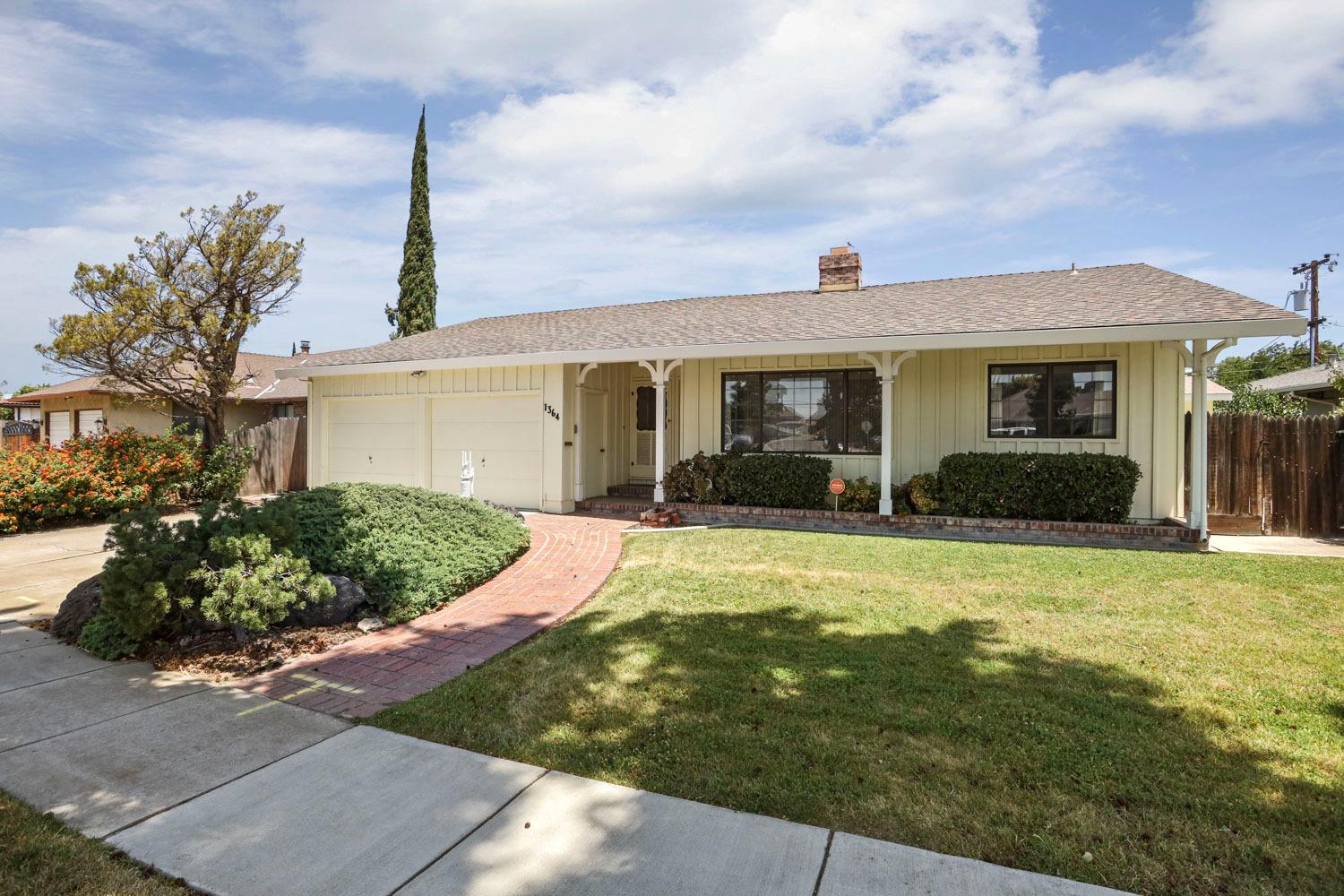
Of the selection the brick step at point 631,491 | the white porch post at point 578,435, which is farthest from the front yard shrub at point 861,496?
the white porch post at point 578,435

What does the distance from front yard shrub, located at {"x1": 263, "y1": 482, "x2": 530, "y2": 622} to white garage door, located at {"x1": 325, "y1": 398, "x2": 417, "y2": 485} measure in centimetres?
574

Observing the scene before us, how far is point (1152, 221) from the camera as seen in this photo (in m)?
14.3

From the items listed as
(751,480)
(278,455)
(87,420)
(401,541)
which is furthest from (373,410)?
(87,420)

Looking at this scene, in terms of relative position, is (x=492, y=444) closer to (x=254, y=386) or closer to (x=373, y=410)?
(x=373, y=410)

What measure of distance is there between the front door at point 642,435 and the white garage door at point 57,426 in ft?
70.2

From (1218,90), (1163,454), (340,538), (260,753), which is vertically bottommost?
(260,753)

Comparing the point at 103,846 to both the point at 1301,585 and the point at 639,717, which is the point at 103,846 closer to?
the point at 639,717

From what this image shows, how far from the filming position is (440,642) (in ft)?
16.8

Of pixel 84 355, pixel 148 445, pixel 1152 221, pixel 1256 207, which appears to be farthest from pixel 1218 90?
pixel 84 355

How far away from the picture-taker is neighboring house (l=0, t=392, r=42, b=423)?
25.8 m

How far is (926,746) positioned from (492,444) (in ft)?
34.6

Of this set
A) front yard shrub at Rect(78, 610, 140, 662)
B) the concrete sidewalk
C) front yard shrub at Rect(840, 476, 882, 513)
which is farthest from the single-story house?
the concrete sidewalk

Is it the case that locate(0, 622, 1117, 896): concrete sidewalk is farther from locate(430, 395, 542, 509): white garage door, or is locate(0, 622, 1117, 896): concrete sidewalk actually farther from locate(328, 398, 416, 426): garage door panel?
locate(328, 398, 416, 426): garage door panel

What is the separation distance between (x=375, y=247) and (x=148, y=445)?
12737 mm
